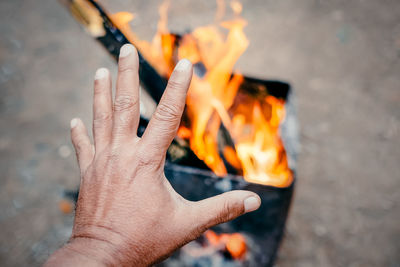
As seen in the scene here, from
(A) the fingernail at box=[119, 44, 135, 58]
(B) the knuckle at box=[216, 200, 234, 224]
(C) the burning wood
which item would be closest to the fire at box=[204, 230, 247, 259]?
(C) the burning wood

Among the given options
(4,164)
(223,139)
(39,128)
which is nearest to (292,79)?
(223,139)

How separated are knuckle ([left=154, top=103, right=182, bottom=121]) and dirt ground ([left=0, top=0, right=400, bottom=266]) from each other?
7.05 ft

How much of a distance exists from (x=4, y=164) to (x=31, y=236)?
41.9 inches

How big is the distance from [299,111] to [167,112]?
2515mm

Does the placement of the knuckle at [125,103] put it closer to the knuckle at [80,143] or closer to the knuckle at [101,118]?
the knuckle at [101,118]

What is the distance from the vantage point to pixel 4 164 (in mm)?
3414

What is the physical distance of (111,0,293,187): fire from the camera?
235 centimetres

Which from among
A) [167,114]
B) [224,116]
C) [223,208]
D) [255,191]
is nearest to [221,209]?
[223,208]

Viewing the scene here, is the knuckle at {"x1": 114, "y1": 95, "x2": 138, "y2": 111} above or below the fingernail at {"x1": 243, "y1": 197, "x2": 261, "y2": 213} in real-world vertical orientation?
above

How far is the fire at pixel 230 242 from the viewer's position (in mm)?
2426

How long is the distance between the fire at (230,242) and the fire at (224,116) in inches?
22.8

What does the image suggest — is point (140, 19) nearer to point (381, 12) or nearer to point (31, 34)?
point (31, 34)

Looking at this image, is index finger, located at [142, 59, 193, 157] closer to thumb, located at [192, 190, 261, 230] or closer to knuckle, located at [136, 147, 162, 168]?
knuckle, located at [136, 147, 162, 168]

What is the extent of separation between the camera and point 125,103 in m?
1.51
